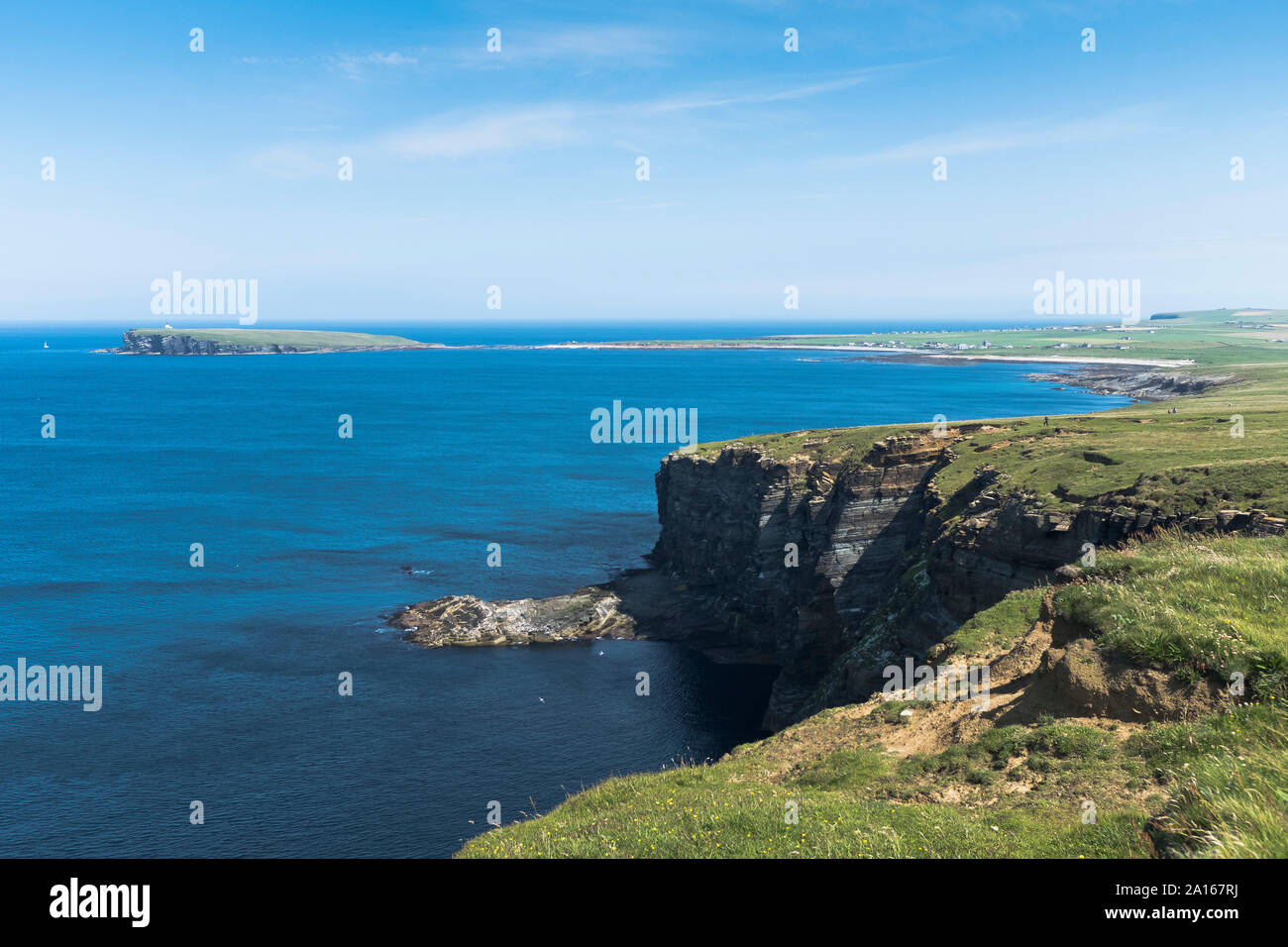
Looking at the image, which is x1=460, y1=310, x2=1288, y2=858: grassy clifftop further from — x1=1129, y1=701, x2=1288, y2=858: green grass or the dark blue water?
the dark blue water

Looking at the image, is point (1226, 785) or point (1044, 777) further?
point (1044, 777)

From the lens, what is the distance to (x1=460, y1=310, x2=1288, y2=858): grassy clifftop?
1467 centimetres

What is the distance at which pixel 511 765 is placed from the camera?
5897cm

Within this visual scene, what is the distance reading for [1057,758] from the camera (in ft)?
65.4

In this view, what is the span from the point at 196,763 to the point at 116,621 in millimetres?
34838

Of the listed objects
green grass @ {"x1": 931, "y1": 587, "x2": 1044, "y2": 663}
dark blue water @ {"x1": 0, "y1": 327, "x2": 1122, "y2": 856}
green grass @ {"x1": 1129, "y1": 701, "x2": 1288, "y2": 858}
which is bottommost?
dark blue water @ {"x1": 0, "y1": 327, "x2": 1122, "y2": 856}

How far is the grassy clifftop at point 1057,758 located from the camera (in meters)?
14.7

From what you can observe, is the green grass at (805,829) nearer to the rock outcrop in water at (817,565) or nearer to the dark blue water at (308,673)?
the rock outcrop in water at (817,565)

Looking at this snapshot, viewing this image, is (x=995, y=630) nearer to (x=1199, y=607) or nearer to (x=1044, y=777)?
(x=1199, y=607)

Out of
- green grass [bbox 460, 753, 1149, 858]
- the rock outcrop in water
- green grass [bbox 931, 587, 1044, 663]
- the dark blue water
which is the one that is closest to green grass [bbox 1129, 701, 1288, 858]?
green grass [bbox 460, 753, 1149, 858]

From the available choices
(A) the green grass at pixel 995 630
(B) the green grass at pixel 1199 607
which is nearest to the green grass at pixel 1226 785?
(B) the green grass at pixel 1199 607

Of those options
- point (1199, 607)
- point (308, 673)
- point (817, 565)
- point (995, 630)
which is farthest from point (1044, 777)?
point (308, 673)
